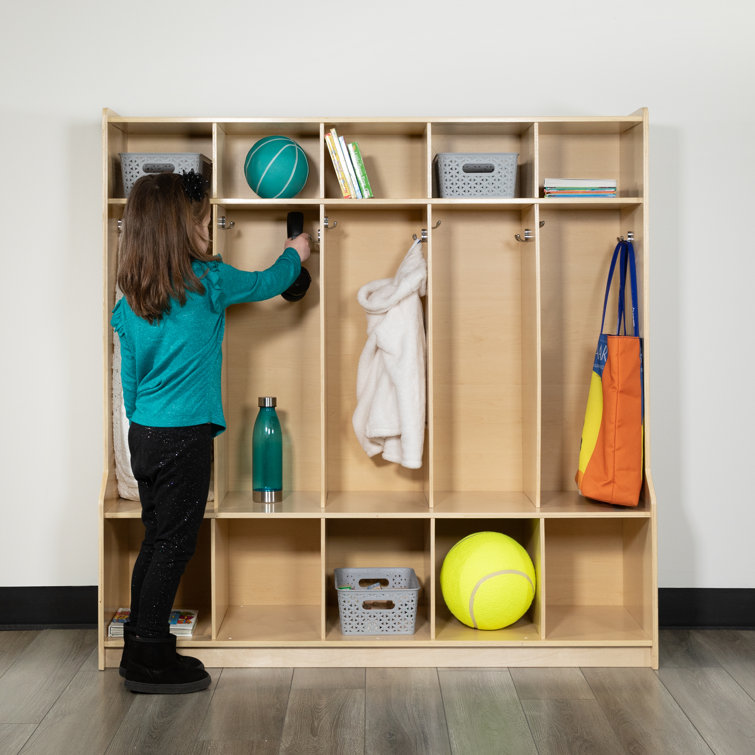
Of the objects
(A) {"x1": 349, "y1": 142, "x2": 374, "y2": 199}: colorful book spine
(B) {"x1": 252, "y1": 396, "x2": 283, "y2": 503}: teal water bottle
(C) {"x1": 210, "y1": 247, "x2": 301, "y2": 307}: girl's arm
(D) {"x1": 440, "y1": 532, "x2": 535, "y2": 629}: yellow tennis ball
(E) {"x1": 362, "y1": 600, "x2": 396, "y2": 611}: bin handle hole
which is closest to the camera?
(C) {"x1": 210, "y1": 247, "x2": 301, "y2": 307}: girl's arm

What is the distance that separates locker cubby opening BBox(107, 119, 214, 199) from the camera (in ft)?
9.25

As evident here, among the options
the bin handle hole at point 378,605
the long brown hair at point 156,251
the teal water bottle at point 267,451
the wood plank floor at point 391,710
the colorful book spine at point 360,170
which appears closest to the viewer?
the wood plank floor at point 391,710

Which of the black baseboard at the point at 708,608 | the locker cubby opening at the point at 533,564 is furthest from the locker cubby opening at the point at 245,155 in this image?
the black baseboard at the point at 708,608

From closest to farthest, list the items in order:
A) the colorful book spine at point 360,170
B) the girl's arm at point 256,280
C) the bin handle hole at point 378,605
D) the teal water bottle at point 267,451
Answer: the girl's arm at point 256,280, the colorful book spine at point 360,170, the teal water bottle at point 267,451, the bin handle hole at point 378,605

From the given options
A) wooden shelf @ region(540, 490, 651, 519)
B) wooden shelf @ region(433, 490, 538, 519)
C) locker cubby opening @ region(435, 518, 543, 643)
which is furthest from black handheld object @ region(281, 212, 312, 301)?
wooden shelf @ region(540, 490, 651, 519)

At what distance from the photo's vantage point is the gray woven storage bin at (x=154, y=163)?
2.77m

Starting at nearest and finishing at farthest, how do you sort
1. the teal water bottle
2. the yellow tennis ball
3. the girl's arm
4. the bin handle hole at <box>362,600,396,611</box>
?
the girl's arm
the yellow tennis ball
the teal water bottle
the bin handle hole at <box>362,600,396,611</box>

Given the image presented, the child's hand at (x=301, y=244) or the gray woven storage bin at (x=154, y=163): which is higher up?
the gray woven storage bin at (x=154, y=163)

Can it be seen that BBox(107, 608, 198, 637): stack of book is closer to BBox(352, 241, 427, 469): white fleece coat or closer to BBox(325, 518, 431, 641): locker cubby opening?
BBox(325, 518, 431, 641): locker cubby opening

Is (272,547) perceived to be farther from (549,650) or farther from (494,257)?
(494,257)

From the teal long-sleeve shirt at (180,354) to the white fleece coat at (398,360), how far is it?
1.64ft

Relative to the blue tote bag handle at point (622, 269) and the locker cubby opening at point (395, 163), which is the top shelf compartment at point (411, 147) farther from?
the blue tote bag handle at point (622, 269)

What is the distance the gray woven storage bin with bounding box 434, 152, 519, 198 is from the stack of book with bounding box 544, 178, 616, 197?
0.42 feet

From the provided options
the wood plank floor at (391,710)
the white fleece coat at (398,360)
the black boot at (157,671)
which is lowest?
the wood plank floor at (391,710)
